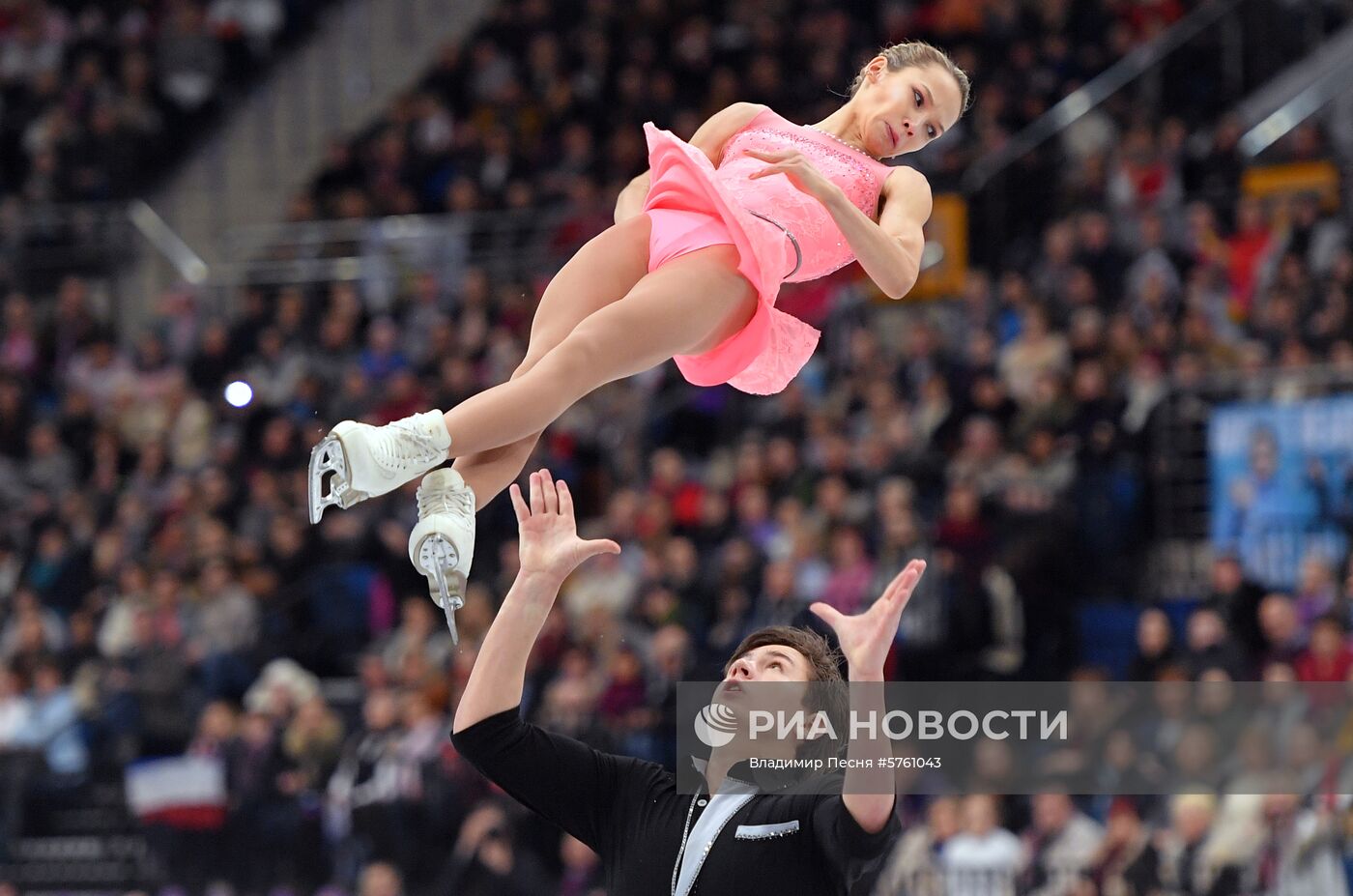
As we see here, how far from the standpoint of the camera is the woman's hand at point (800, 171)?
404 centimetres

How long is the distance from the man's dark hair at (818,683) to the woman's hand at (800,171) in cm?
99

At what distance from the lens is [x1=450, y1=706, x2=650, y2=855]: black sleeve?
3.63 m

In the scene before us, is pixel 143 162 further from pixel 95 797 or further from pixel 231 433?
pixel 95 797

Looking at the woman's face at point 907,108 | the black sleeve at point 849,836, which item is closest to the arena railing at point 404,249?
the woman's face at point 907,108

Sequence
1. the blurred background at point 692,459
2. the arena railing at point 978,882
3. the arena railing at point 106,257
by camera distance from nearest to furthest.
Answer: the arena railing at point 978,882, the blurred background at point 692,459, the arena railing at point 106,257

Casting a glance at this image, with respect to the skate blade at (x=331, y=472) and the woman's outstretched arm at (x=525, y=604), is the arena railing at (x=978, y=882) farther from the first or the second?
the skate blade at (x=331, y=472)

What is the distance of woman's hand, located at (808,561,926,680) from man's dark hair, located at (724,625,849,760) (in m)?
0.42

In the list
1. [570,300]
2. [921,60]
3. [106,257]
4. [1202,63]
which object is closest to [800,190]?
[921,60]

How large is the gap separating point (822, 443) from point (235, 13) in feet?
27.1

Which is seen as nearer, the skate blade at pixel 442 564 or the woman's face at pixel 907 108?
the skate blade at pixel 442 564

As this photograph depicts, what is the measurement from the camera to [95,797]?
9.91 meters

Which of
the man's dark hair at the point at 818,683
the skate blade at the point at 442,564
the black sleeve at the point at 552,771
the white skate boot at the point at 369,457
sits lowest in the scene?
the black sleeve at the point at 552,771

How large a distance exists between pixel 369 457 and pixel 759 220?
1157 mm

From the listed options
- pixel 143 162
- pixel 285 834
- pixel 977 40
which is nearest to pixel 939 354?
pixel 977 40
